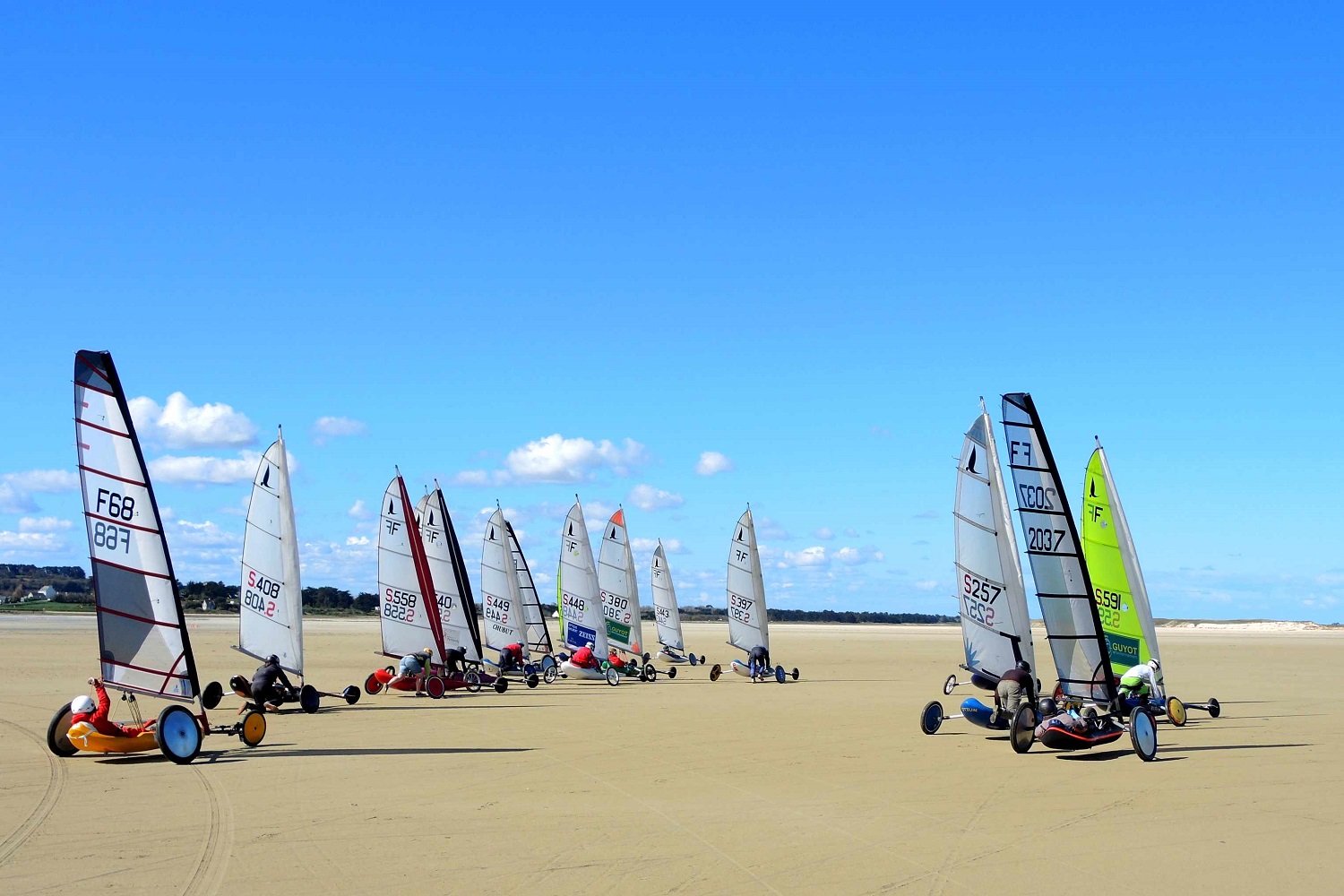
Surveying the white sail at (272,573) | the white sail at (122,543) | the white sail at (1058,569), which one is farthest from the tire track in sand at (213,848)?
the white sail at (1058,569)

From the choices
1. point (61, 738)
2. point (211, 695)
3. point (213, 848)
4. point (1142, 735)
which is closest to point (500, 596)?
point (211, 695)

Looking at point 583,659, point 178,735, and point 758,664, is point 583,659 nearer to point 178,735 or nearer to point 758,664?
point 758,664

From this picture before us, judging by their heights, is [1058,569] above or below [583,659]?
above

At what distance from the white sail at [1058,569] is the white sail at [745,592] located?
1751 cm

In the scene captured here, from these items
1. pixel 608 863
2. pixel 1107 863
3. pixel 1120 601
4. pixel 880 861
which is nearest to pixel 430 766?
pixel 608 863

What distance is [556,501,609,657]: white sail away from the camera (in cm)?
3341

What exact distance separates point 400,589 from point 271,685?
7.36 metres

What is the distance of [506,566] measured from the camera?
32.8 metres

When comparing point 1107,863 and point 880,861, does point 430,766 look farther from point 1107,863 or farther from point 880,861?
point 1107,863

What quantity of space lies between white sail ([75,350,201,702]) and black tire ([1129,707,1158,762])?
11.2 m

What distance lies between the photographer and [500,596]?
107 ft

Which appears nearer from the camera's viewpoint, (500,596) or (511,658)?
(511,658)

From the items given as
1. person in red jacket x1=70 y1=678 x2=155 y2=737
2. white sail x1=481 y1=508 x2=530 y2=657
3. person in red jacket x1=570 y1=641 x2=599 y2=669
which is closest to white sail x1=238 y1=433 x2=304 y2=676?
person in red jacket x1=70 y1=678 x2=155 y2=737

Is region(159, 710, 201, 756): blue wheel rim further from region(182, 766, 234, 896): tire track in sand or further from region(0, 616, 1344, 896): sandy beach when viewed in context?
region(182, 766, 234, 896): tire track in sand
